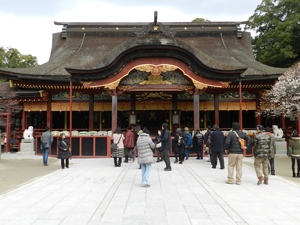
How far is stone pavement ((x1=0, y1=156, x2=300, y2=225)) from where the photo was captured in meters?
4.22

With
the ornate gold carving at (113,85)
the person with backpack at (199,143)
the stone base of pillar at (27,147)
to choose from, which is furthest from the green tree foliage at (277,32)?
the stone base of pillar at (27,147)

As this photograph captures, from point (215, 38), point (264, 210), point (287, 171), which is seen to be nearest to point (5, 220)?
point (264, 210)

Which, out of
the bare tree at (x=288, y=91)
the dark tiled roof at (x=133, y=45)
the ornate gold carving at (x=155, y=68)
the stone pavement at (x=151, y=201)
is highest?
the dark tiled roof at (x=133, y=45)

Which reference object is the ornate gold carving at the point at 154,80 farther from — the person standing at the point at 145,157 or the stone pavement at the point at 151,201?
the person standing at the point at 145,157

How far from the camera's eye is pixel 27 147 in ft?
47.1

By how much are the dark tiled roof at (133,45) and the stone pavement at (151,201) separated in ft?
21.6

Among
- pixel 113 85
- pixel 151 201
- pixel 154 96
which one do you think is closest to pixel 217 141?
pixel 151 201

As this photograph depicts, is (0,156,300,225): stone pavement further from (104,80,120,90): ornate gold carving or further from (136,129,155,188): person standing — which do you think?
(104,80,120,90): ornate gold carving

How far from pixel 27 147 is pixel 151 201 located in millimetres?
11745

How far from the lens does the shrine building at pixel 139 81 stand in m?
12.1

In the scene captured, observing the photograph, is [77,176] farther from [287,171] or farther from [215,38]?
[215,38]

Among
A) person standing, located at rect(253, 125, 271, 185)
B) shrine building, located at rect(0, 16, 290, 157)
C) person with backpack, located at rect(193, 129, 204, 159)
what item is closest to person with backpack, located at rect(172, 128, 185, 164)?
person with backpack, located at rect(193, 129, 204, 159)

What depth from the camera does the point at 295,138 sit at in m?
7.98

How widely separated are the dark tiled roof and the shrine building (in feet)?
0.17
